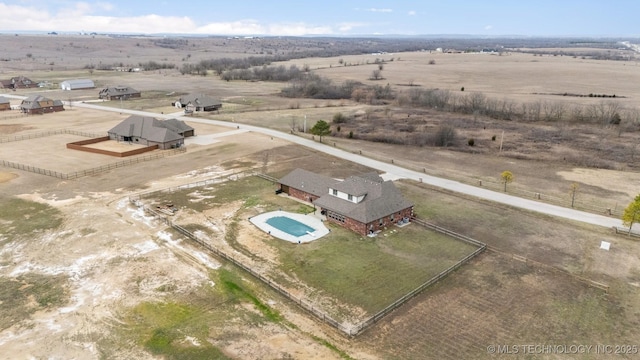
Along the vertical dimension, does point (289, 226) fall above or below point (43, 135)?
below

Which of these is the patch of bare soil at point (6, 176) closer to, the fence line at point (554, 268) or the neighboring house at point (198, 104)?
the neighboring house at point (198, 104)

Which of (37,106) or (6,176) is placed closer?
(6,176)

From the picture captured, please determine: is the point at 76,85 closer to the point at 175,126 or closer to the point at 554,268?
the point at 175,126

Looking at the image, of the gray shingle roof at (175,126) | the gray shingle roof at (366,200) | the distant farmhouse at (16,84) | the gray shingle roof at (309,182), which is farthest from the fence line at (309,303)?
the distant farmhouse at (16,84)

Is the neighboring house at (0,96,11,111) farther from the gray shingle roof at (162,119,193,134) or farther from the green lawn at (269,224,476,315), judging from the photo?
the green lawn at (269,224,476,315)

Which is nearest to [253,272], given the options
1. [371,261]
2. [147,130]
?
[371,261]

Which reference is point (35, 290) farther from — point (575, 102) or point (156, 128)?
point (575, 102)

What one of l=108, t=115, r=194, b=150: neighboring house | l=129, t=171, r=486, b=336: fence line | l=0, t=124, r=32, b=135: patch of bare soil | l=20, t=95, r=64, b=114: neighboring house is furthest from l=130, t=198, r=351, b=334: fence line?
l=20, t=95, r=64, b=114: neighboring house
